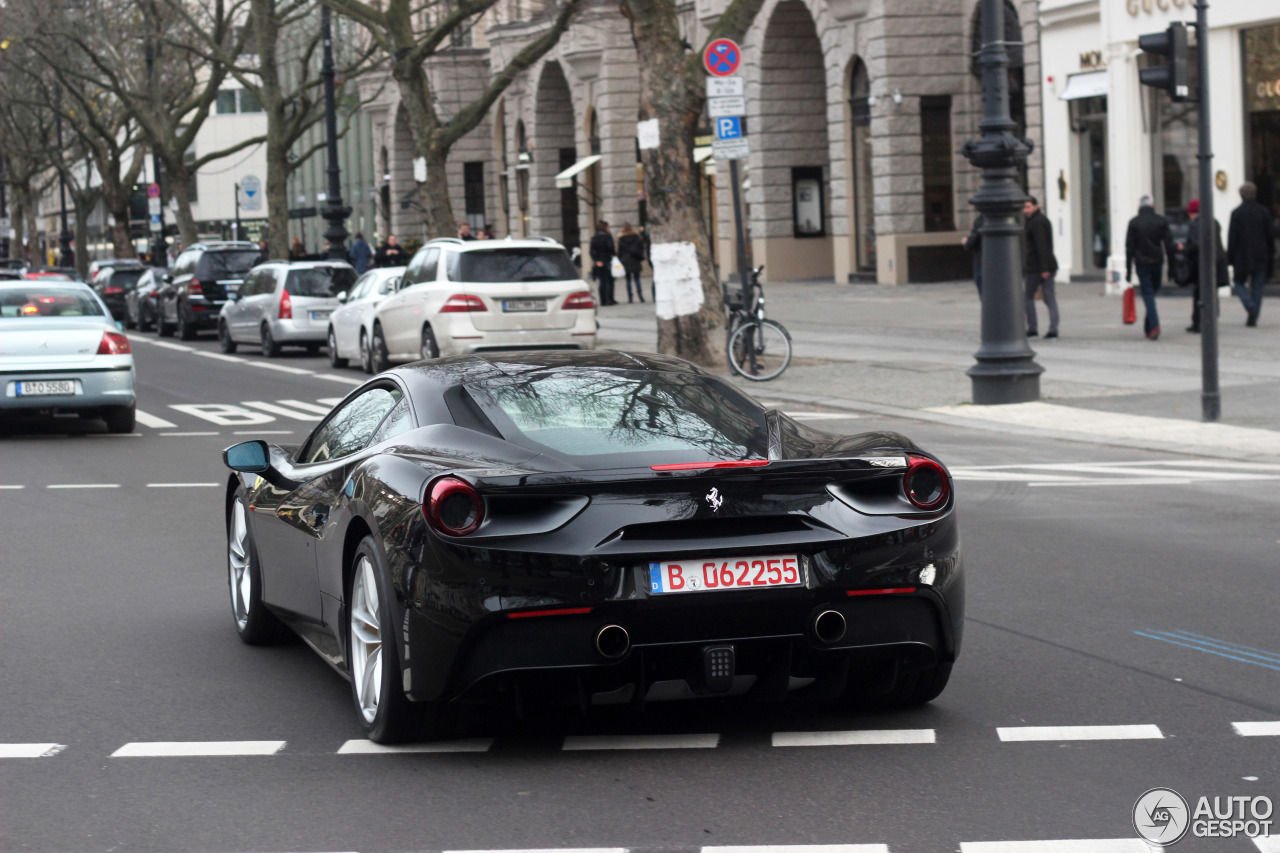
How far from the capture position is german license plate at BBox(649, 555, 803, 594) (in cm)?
533

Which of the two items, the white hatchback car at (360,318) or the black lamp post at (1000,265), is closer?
the black lamp post at (1000,265)

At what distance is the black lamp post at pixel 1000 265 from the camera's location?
55.6 feet

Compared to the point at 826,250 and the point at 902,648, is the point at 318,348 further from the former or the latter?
the point at 902,648

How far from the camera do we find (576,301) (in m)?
22.5

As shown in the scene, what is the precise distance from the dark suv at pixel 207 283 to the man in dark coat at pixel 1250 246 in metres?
18.7

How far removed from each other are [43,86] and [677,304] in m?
43.9

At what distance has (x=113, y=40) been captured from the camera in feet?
181

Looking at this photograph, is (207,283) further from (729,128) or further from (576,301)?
(729,128)

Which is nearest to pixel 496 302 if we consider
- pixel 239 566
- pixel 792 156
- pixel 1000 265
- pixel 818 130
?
pixel 1000 265

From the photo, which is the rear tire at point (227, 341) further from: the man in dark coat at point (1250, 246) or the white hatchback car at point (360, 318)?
the man in dark coat at point (1250, 246)

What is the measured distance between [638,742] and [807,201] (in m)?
38.3

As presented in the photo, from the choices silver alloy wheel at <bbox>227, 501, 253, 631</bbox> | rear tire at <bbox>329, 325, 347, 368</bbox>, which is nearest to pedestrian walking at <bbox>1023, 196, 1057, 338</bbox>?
rear tire at <bbox>329, 325, 347, 368</bbox>

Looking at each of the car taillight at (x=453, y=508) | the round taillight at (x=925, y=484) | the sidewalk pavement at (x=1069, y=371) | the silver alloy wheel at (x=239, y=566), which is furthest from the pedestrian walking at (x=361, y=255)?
the car taillight at (x=453, y=508)

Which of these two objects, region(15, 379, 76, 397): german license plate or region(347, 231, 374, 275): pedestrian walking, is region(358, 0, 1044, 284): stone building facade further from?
region(15, 379, 76, 397): german license plate
